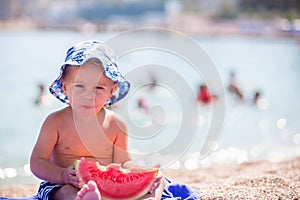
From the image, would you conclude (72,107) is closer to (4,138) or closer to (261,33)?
(4,138)

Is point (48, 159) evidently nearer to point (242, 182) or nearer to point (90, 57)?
point (90, 57)

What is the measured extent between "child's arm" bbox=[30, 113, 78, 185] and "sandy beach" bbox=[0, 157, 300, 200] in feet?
2.99

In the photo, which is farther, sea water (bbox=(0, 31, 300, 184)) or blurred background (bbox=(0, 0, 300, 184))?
blurred background (bbox=(0, 0, 300, 184))

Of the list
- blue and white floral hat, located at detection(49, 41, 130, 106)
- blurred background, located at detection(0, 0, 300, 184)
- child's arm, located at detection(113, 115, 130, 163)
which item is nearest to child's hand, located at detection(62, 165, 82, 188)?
child's arm, located at detection(113, 115, 130, 163)

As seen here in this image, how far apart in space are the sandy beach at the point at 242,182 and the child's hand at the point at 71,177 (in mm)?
879

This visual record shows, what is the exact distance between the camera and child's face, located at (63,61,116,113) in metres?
2.73

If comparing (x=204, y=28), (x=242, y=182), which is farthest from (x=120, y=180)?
(x=204, y=28)

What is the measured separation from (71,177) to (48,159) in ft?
0.65

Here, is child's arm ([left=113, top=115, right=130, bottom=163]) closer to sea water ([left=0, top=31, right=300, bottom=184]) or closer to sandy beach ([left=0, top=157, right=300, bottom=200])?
sandy beach ([left=0, top=157, right=300, bottom=200])

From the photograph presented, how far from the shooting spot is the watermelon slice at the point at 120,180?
107 inches

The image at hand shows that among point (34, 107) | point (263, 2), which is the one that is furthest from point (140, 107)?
point (263, 2)

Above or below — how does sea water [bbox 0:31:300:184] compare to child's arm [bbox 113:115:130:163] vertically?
above

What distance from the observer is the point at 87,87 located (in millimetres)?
2727

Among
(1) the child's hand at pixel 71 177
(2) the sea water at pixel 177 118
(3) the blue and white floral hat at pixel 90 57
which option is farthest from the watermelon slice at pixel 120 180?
(2) the sea water at pixel 177 118
